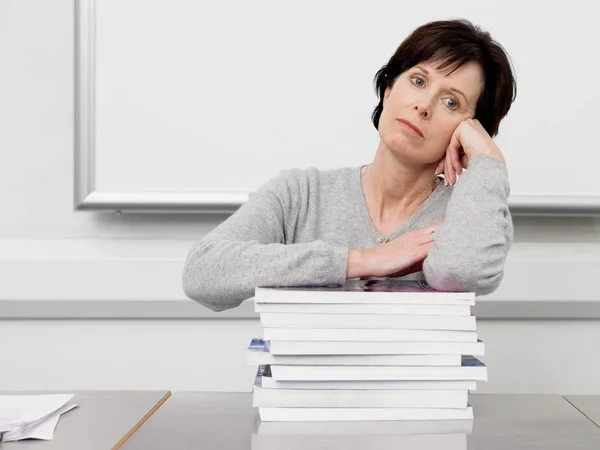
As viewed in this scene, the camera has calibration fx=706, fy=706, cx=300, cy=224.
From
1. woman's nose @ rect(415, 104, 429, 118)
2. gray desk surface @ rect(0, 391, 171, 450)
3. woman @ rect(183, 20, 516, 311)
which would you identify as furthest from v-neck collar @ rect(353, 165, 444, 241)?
gray desk surface @ rect(0, 391, 171, 450)

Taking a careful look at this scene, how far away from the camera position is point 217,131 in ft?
6.61

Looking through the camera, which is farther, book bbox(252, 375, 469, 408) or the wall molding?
the wall molding

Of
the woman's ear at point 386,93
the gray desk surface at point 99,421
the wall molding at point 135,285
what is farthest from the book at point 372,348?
the wall molding at point 135,285

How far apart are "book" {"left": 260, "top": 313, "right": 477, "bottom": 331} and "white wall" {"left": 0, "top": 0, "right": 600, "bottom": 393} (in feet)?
3.41

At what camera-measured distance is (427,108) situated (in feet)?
4.63

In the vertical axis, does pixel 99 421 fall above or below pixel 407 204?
below

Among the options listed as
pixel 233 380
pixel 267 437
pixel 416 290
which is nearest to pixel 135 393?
pixel 267 437

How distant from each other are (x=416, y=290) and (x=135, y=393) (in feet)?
1.76

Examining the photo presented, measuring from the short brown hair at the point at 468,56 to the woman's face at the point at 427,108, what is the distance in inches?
0.8

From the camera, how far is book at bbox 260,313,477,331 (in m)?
0.98

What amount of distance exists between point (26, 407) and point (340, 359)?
19.3 inches

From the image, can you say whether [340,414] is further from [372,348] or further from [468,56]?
[468,56]

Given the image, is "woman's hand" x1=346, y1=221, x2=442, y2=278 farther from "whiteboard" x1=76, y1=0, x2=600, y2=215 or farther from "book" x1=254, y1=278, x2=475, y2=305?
"whiteboard" x1=76, y1=0, x2=600, y2=215

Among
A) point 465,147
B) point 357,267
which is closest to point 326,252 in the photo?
point 357,267
